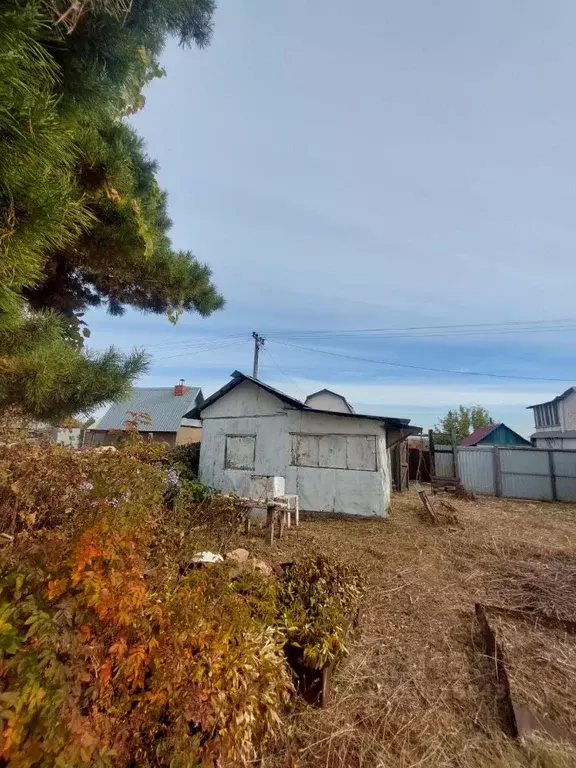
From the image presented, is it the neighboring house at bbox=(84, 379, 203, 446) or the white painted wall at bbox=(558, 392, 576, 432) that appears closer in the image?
the neighboring house at bbox=(84, 379, 203, 446)

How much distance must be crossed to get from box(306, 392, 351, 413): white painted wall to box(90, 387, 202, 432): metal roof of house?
29.1ft

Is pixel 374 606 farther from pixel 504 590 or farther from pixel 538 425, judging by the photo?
pixel 538 425

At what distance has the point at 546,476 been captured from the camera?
11.7m

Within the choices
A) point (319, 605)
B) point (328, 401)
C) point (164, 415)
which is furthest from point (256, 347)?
point (319, 605)

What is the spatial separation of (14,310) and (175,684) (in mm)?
1801

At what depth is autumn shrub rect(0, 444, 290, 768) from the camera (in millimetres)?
1246

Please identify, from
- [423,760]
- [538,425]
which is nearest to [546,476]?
[423,760]

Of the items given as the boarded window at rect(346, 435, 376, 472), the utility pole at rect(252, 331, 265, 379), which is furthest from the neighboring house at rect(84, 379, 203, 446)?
the boarded window at rect(346, 435, 376, 472)

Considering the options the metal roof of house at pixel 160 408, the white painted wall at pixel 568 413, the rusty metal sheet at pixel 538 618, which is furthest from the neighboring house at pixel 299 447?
the white painted wall at pixel 568 413

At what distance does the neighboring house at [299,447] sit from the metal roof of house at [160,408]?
1320 centimetres

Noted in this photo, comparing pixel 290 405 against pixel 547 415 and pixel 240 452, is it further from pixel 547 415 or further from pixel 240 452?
pixel 547 415

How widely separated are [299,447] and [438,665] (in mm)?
6497

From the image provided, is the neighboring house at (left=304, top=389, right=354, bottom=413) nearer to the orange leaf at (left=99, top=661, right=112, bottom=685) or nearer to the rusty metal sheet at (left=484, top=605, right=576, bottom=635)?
the rusty metal sheet at (left=484, top=605, right=576, bottom=635)

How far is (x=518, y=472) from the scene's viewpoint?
12.1 meters
